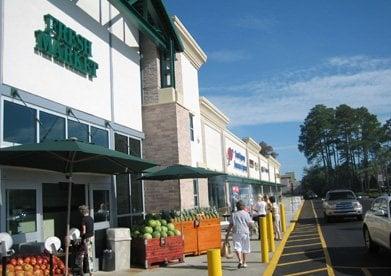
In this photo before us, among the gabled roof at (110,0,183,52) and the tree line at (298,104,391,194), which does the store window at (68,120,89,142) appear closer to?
the gabled roof at (110,0,183,52)

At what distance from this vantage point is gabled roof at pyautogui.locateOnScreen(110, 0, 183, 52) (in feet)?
60.1

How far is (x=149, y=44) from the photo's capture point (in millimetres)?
20359

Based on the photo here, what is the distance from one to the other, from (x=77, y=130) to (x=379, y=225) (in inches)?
319

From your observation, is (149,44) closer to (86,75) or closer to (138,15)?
(138,15)

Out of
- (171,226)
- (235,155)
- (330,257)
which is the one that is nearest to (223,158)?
(235,155)

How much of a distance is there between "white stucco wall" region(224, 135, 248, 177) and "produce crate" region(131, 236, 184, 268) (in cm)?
2251

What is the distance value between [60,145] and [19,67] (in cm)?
286

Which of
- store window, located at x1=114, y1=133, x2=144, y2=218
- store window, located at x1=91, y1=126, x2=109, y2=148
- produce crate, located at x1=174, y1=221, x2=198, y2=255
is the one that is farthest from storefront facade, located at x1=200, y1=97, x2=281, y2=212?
store window, located at x1=91, y1=126, x2=109, y2=148

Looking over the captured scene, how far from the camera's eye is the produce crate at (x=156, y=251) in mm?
14125

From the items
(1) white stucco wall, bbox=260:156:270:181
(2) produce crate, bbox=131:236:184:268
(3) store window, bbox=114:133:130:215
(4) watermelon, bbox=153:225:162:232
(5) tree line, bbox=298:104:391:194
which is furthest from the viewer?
(5) tree line, bbox=298:104:391:194

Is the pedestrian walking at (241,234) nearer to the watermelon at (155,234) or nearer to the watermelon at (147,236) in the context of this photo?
the watermelon at (155,234)

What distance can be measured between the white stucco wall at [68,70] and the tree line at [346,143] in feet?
347

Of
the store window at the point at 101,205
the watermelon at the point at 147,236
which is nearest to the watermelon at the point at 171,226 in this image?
the watermelon at the point at 147,236

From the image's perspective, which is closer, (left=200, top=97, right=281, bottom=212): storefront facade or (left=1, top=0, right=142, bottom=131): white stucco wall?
(left=1, top=0, right=142, bottom=131): white stucco wall
